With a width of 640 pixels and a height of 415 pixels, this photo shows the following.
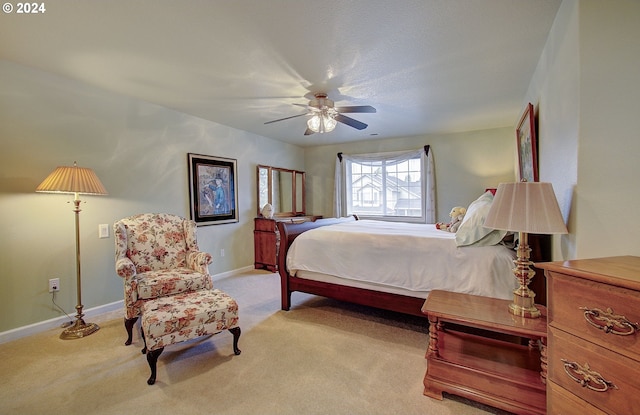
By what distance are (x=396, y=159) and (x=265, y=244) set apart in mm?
2964

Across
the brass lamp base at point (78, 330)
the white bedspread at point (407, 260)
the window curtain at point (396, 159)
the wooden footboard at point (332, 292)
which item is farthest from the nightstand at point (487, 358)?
the window curtain at point (396, 159)

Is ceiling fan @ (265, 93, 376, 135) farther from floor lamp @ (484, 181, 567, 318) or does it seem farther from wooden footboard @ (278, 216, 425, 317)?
floor lamp @ (484, 181, 567, 318)

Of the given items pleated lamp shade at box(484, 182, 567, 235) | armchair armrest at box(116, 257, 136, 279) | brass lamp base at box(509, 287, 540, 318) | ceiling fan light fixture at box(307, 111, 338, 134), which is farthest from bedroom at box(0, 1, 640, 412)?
ceiling fan light fixture at box(307, 111, 338, 134)

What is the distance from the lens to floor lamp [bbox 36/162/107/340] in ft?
7.70

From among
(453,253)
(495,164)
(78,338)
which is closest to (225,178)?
(78,338)

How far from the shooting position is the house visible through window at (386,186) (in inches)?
203

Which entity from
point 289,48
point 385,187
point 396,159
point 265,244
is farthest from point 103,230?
point 396,159

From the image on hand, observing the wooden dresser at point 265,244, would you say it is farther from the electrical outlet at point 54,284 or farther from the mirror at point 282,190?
the electrical outlet at point 54,284

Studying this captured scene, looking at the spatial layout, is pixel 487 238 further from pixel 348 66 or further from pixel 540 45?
pixel 348 66

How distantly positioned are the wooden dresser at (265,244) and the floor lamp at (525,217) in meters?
3.50

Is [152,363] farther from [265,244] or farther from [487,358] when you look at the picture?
[265,244]

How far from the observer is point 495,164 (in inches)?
179

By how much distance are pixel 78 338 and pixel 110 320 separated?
369 mm

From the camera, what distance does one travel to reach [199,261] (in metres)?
2.73
